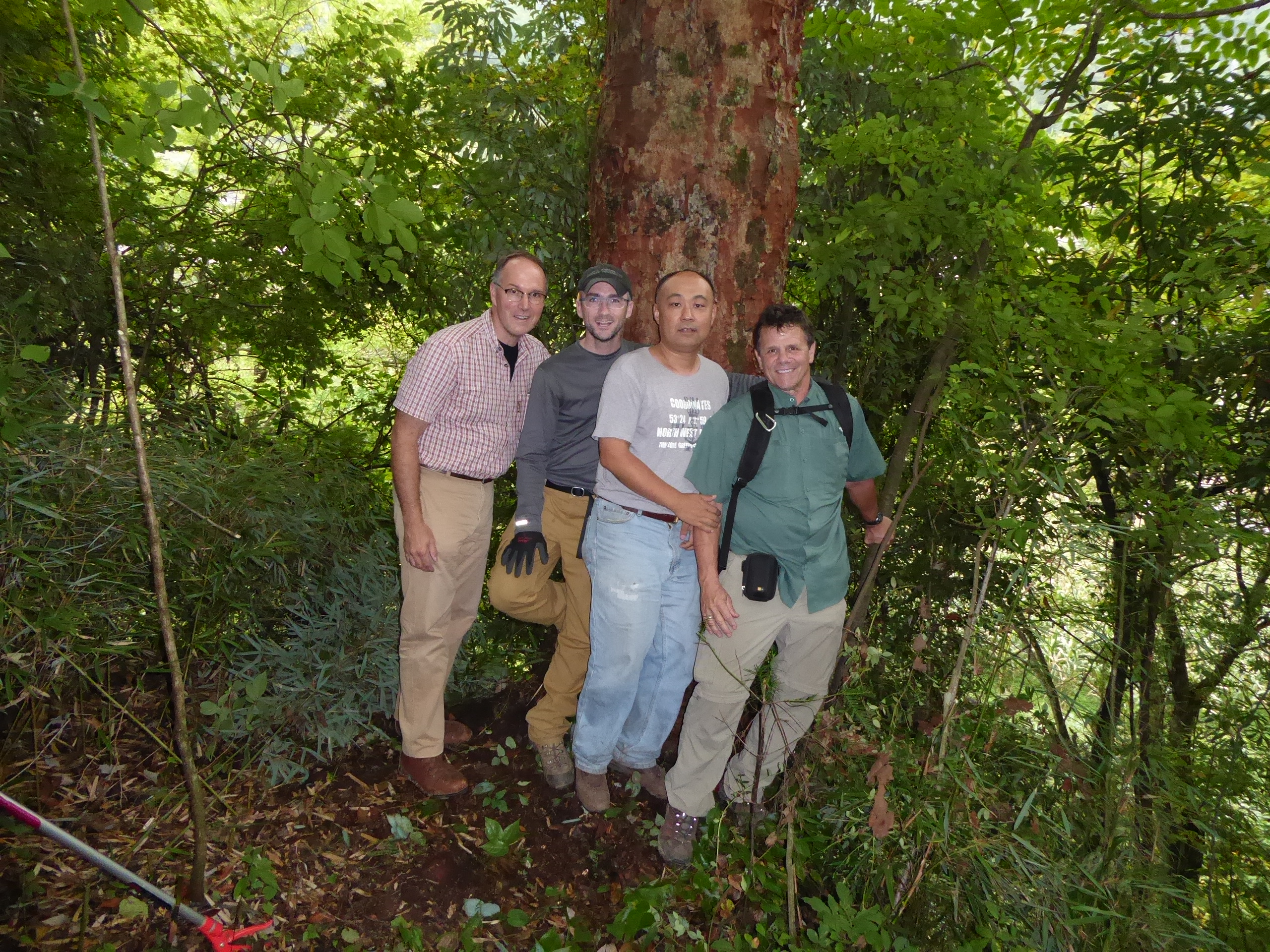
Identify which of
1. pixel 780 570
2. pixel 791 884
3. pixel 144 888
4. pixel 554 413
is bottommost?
pixel 144 888

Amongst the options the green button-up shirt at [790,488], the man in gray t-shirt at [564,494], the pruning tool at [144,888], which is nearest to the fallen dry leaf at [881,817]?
the green button-up shirt at [790,488]

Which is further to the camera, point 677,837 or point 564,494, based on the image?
point 564,494

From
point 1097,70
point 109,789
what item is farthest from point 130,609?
point 1097,70

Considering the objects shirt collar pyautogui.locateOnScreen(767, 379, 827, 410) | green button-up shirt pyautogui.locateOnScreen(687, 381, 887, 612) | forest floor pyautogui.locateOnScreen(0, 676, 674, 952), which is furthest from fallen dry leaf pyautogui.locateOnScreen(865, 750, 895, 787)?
shirt collar pyautogui.locateOnScreen(767, 379, 827, 410)

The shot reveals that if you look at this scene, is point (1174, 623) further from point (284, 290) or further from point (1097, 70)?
point (284, 290)

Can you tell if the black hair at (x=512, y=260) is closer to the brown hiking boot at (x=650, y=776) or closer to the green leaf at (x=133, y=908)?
the brown hiking boot at (x=650, y=776)

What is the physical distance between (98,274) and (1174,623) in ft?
20.5

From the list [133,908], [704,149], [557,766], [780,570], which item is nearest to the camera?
[133,908]

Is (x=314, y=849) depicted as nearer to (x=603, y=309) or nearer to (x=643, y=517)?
(x=643, y=517)

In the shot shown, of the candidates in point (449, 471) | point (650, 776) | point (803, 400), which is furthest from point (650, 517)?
point (650, 776)

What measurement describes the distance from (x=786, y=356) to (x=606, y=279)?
2.51 ft

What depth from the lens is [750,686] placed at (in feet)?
9.33

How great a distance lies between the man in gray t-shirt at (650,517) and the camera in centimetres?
268

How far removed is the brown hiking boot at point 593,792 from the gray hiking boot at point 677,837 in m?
0.29
